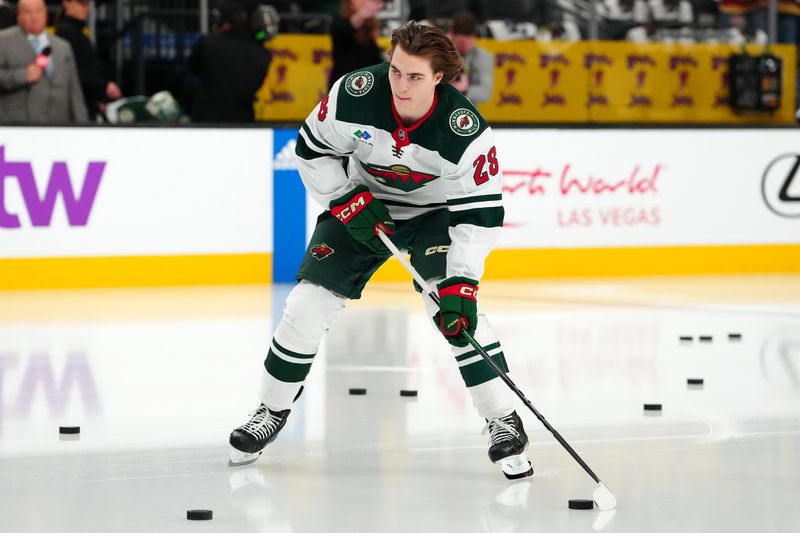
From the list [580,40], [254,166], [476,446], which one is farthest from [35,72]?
[476,446]

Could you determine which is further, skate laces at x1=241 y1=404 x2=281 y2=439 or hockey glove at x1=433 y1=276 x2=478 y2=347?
skate laces at x1=241 y1=404 x2=281 y2=439

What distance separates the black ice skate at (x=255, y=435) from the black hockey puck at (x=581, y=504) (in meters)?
0.94

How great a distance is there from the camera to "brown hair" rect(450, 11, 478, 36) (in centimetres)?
930

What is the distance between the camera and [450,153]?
153 inches

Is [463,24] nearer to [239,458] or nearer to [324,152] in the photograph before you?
[324,152]

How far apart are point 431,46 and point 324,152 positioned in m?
0.51

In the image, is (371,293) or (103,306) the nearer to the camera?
(103,306)

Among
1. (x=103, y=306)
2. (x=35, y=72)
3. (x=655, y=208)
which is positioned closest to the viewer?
(x=103, y=306)

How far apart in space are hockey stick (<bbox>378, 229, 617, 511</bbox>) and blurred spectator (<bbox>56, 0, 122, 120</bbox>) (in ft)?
17.3

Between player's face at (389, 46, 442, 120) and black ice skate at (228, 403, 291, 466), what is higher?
player's face at (389, 46, 442, 120)

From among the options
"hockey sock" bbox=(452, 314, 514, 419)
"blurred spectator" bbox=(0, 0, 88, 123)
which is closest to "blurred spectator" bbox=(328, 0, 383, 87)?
"blurred spectator" bbox=(0, 0, 88, 123)

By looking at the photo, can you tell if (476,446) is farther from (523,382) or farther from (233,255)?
(233,255)

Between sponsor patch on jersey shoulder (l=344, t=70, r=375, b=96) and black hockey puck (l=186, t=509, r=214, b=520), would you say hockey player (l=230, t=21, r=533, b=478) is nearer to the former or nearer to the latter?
sponsor patch on jersey shoulder (l=344, t=70, r=375, b=96)

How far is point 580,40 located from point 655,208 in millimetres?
1365
